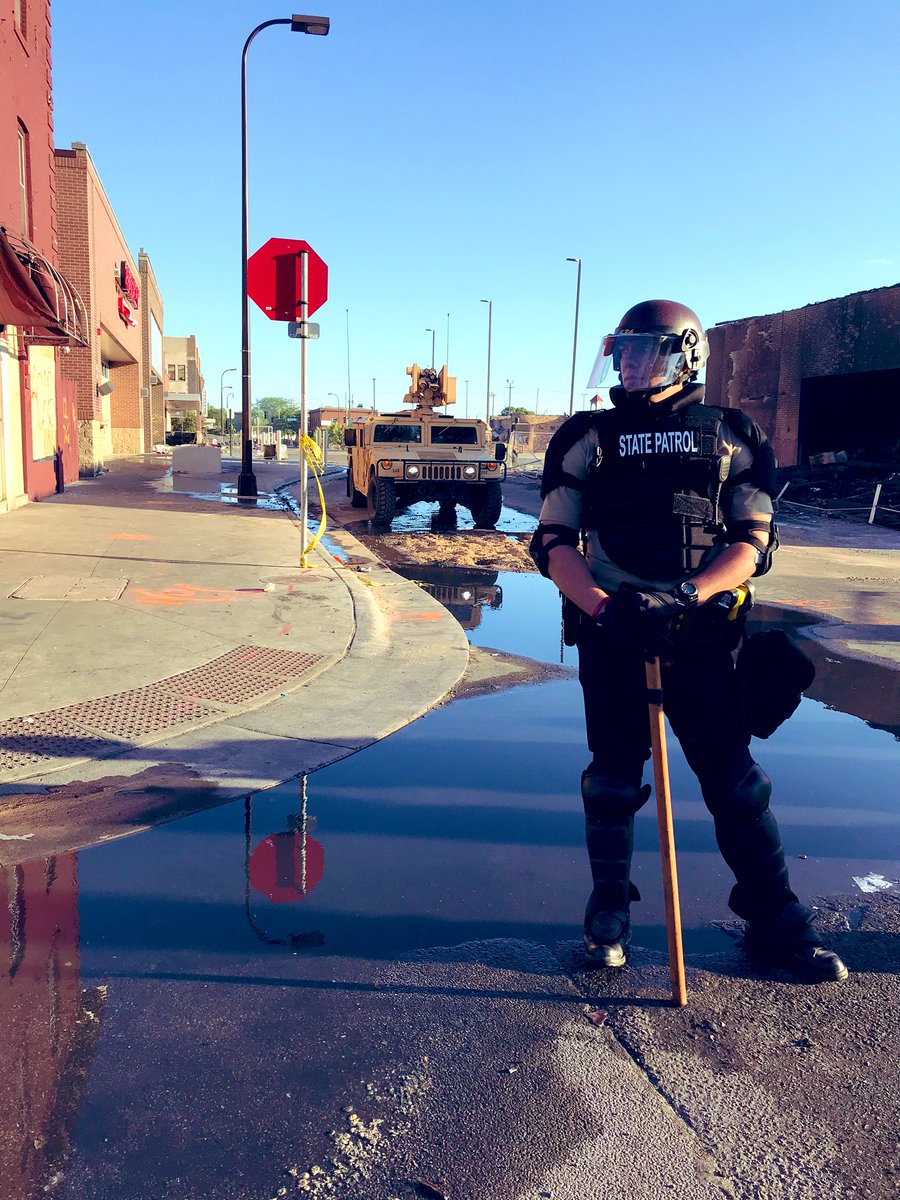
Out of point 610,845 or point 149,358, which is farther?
point 149,358

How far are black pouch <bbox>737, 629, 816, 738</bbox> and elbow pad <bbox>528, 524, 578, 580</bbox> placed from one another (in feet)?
2.05

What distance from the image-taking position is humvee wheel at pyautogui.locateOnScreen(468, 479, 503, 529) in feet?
50.5

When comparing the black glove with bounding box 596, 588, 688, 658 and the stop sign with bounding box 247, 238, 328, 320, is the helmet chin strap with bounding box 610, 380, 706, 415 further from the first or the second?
the stop sign with bounding box 247, 238, 328, 320

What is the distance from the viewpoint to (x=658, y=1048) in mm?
2416

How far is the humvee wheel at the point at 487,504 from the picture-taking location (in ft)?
50.5

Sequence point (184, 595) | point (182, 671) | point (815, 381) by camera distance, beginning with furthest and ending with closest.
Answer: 1. point (815, 381)
2. point (184, 595)
3. point (182, 671)

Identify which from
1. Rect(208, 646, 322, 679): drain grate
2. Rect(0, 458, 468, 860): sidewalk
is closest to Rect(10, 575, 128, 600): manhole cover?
Rect(0, 458, 468, 860): sidewalk

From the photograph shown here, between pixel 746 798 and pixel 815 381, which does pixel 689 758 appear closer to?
pixel 746 798

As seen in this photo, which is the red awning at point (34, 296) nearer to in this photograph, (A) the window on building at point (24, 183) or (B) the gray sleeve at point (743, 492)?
(A) the window on building at point (24, 183)

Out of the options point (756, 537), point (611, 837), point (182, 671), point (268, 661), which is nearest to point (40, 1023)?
point (611, 837)

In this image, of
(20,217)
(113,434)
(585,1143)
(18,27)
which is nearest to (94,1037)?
(585,1143)

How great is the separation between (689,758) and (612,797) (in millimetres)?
285

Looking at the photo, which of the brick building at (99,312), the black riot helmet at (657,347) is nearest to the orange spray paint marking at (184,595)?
the black riot helmet at (657,347)

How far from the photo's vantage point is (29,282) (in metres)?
10.9
